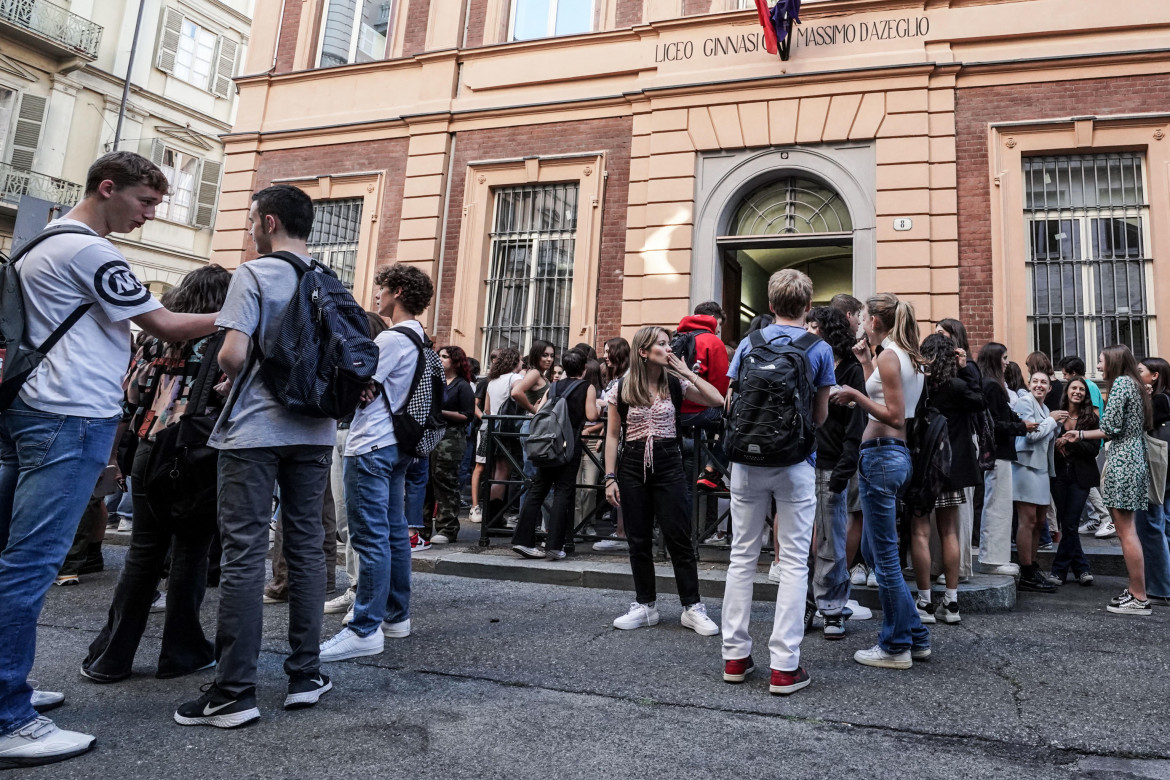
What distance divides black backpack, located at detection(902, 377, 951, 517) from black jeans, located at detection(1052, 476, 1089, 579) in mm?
2616

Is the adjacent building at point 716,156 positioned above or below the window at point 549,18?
below

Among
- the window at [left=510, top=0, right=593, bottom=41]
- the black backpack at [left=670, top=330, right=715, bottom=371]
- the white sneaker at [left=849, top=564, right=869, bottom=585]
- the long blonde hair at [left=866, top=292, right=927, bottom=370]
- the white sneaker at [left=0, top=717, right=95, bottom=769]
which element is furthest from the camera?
the window at [left=510, top=0, right=593, bottom=41]

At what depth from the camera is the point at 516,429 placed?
725 centimetres

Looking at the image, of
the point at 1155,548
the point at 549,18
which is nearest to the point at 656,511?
the point at 1155,548

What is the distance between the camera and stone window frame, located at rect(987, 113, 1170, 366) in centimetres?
939

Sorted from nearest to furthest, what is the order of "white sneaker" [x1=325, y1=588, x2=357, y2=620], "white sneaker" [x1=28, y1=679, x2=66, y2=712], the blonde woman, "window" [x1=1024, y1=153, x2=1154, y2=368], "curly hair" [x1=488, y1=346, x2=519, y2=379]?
"white sneaker" [x1=28, y1=679, x2=66, y2=712] < the blonde woman < "white sneaker" [x1=325, y1=588, x2=357, y2=620] < "curly hair" [x1=488, y1=346, x2=519, y2=379] < "window" [x1=1024, y1=153, x2=1154, y2=368]

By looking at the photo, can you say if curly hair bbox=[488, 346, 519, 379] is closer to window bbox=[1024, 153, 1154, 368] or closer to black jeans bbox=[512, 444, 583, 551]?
black jeans bbox=[512, 444, 583, 551]

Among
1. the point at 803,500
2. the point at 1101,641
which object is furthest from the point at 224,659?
the point at 1101,641

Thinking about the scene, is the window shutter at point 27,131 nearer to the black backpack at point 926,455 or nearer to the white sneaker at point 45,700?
the white sneaker at point 45,700

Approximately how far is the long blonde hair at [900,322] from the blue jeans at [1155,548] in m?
2.74

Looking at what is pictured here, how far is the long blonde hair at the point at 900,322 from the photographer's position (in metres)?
4.00

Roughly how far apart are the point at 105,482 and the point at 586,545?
12.9 feet

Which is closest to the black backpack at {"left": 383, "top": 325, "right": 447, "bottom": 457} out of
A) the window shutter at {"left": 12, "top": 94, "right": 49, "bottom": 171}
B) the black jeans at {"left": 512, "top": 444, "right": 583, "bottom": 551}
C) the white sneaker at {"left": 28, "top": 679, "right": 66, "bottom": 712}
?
the white sneaker at {"left": 28, "top": 679, "right": 66, "bottom": 712}

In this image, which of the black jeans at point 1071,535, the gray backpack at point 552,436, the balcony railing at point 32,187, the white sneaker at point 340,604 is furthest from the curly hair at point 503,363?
the balcony railing at point 32,187
